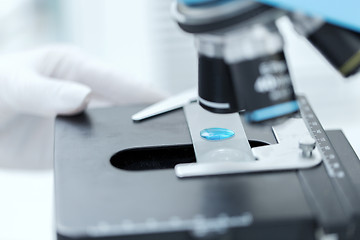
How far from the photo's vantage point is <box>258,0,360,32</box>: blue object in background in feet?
2.07

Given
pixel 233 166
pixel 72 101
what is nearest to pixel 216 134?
pixel 233 166

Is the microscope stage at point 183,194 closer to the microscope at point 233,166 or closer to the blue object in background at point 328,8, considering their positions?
the microscope at point 233,166

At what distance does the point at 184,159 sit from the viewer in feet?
3.01

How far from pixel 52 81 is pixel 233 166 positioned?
0.48 meters

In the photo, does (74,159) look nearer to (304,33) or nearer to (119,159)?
(119,159)

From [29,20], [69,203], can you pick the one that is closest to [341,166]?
[69,203]

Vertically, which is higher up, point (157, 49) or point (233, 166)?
point (233, 166)

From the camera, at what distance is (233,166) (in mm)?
786

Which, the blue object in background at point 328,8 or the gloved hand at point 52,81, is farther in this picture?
the gloved hand at point 52,81

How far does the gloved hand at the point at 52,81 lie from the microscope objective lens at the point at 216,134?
0.29m

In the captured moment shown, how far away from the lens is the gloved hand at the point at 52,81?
1.12 metres

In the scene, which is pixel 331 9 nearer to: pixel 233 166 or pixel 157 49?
pixel 233 166

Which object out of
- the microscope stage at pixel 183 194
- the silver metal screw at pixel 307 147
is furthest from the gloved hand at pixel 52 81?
the silver metal screw at pixel 307 147

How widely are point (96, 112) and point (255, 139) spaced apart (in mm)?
284
